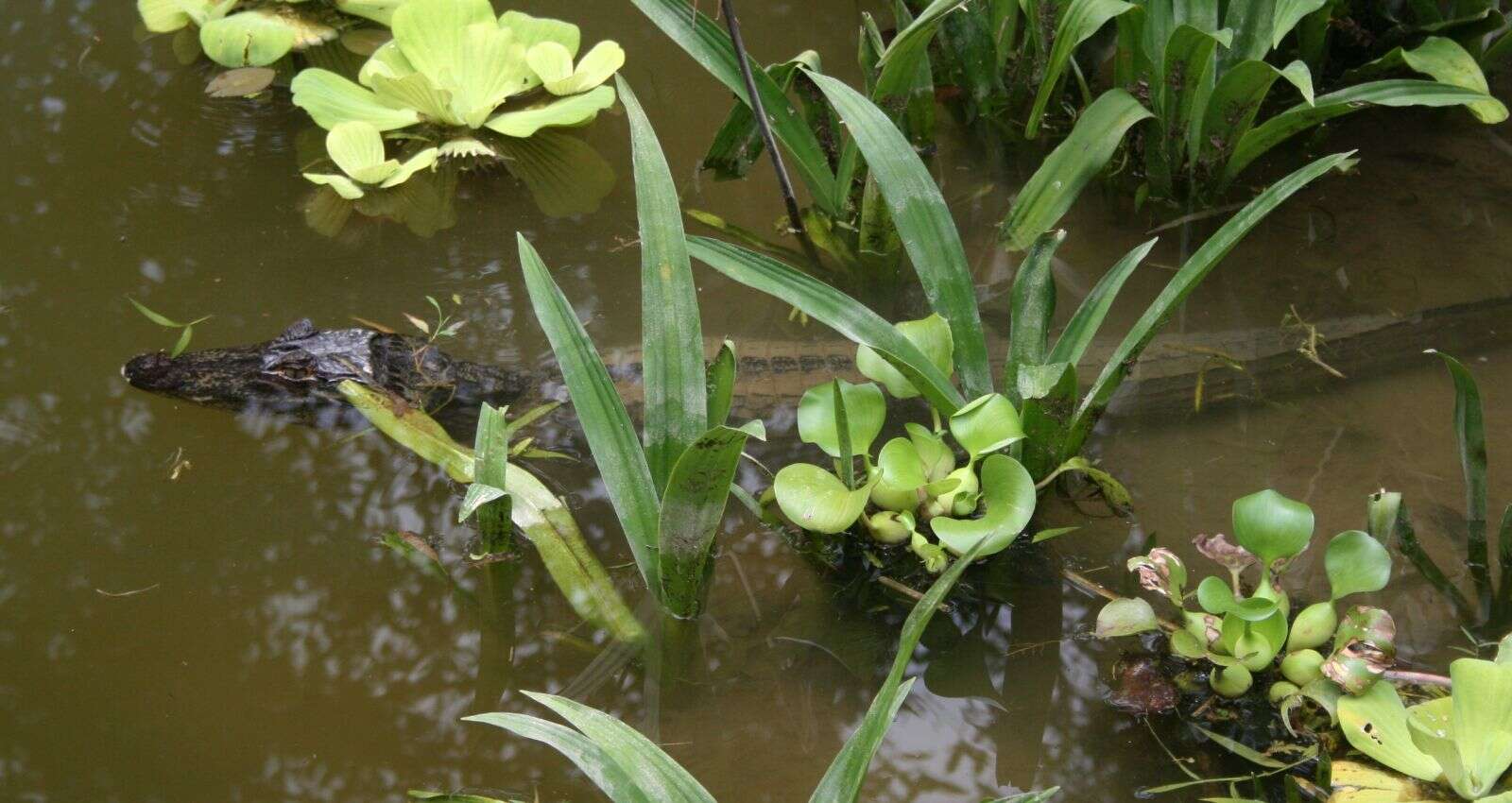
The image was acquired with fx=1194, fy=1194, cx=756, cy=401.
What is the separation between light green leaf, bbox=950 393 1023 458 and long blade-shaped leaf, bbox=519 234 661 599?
47cm

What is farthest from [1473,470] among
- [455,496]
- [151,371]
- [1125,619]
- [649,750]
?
[151,371]

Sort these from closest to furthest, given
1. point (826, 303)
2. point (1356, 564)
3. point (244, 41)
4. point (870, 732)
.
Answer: point (870, 732) < point (1356, 564) < point (826, 303) < point (244, 41)

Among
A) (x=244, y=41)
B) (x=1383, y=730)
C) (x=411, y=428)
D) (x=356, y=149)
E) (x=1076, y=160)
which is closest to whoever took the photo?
(x=1383, y=730)

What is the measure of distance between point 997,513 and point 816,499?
10.2 inches

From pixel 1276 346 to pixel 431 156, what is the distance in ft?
5.74

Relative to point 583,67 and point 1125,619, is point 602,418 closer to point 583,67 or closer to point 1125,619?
point 1125,619

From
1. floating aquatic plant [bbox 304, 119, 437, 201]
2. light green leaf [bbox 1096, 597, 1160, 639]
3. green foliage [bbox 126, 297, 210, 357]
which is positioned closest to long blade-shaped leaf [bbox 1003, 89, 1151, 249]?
light green leaf [bbox 1096, 597, 1160, 639]

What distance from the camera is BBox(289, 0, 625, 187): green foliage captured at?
2613 millimetres

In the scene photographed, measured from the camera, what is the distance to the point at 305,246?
2.47 meters

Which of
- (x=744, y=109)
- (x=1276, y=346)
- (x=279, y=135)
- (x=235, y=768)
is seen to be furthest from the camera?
(x=279, y=135)

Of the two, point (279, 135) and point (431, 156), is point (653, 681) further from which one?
point (279, 135)

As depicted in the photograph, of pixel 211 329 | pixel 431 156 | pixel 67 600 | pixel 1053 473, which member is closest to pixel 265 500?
pixel 67 600

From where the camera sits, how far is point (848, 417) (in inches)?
72.8

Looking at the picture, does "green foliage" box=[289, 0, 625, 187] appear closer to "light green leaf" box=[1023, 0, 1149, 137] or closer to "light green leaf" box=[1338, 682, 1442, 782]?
"light green leaf" box=[1023, 0, 1149, 137]
